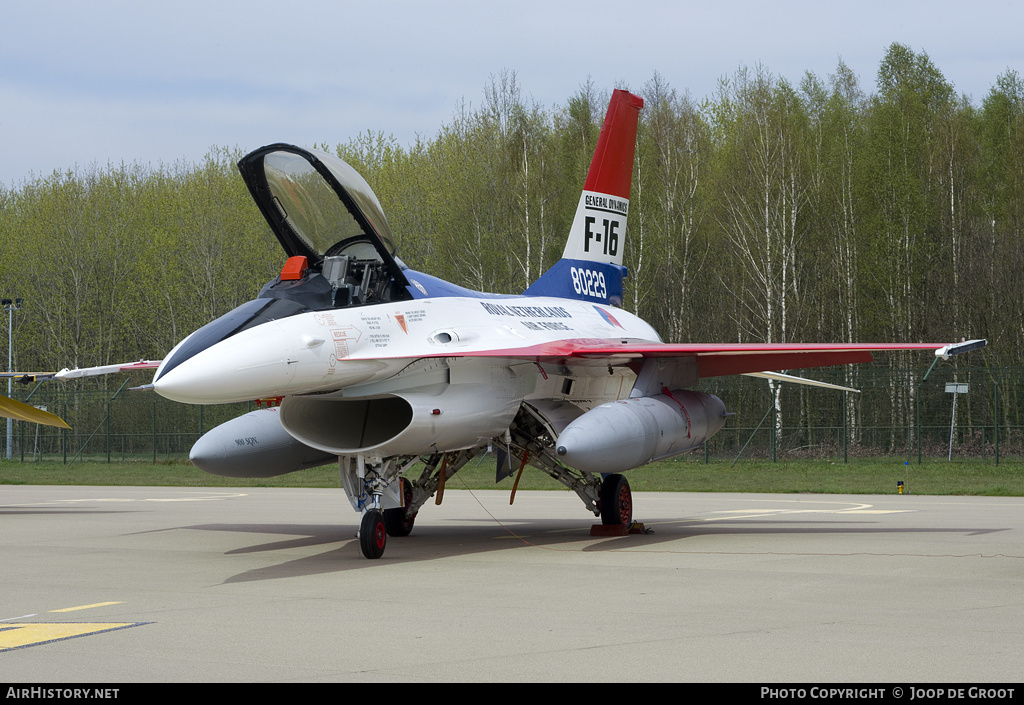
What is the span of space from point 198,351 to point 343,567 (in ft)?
8.17

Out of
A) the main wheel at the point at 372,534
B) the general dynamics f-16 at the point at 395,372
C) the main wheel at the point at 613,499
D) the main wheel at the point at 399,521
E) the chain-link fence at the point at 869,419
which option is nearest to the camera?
the general dynamics f-16 at the point at 395,372

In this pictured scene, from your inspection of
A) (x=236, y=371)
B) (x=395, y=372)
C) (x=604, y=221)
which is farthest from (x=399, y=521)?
(x=604, y=221)

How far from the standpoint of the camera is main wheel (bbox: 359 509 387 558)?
11109 millimetres

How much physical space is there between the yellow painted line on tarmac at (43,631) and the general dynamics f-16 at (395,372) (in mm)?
2730

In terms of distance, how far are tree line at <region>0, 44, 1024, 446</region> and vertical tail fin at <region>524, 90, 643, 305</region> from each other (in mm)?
17923

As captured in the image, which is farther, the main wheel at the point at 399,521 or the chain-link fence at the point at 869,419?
the chain-link fence at the point at 869,419

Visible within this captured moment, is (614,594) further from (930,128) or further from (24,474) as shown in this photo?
(930,128)

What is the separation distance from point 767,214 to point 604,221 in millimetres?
22538

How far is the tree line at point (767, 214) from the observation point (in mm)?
37250

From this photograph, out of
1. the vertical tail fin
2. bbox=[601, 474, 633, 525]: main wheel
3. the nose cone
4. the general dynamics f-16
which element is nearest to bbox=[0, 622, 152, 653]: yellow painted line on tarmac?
the nose cone

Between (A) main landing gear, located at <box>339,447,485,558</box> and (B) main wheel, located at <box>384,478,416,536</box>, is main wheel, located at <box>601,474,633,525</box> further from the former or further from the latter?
(B) main wheel, located at <box>384,478,416,536</box>

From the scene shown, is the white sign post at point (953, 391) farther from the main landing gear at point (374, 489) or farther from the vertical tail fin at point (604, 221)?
the main landing gear at point (374, 489)

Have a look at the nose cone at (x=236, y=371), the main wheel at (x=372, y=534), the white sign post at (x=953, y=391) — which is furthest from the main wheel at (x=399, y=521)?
the white sign post at (x=953, y=391)

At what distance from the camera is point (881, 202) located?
37750 millimetres
